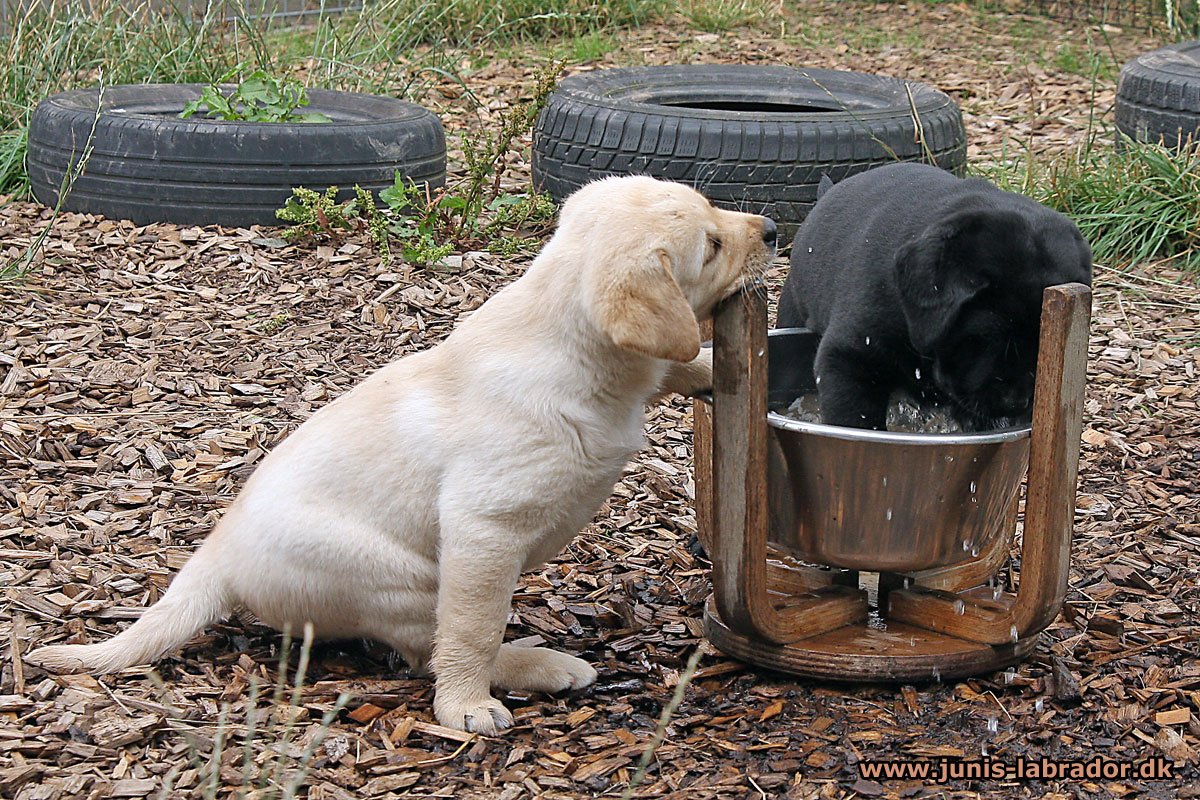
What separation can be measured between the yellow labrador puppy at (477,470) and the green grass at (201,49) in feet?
14.7

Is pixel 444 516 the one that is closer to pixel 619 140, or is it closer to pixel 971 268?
pixel 971 268

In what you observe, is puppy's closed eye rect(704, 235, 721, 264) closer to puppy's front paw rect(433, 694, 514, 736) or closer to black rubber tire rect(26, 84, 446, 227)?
puppy's front paw rect(433, 694, 514, 736)

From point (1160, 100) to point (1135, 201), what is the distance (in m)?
0.74

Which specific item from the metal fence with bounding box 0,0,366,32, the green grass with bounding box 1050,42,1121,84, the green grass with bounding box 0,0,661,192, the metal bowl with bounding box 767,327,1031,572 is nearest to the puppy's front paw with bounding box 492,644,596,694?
the metal bowl with bounding box 767,327,1031,572

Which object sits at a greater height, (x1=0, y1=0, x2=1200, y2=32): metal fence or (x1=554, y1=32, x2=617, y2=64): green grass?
(x1=0, y1=0, x2=1200, y2=32): metal fence

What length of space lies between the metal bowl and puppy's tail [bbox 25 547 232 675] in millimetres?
1381

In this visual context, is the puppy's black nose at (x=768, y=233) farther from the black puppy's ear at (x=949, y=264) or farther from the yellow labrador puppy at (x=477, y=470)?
the black puppy's ear at (x=949, y=264)

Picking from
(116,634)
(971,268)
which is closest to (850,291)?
(971,268)

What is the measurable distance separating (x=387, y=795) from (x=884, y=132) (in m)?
4.24

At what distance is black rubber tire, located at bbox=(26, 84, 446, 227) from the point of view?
237 inches

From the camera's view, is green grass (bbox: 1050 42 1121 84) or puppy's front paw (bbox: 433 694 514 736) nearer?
puppy's front paw (bbox: 433 694 514 736)

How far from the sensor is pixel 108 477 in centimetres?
408

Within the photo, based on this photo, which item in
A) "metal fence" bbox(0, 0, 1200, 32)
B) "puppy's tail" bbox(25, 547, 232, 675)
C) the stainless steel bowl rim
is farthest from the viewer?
"metal fence" bbox(0, 0, 1200, 32)

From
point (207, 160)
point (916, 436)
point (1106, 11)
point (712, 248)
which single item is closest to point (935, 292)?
point (916, 436)
